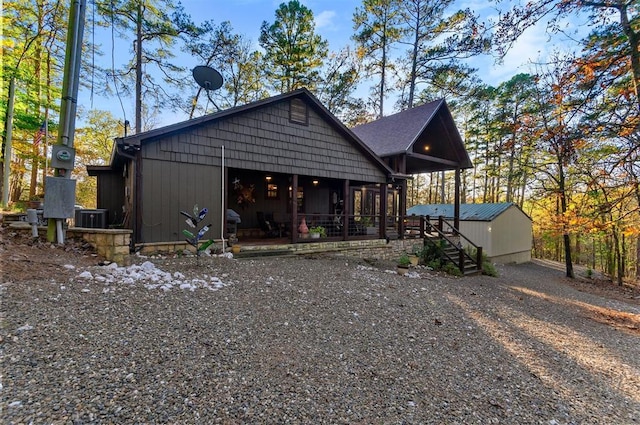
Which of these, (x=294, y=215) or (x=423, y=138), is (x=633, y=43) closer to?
(x=423, y=138)

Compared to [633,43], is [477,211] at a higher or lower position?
lower

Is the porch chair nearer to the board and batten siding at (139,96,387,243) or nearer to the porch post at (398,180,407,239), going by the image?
the board and batten siding at (139,96,387,243)

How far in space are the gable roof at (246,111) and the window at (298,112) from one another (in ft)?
0.51

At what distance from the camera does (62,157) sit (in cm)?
516

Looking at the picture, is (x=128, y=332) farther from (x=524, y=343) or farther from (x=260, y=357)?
(x=524, y=343)

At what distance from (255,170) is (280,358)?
5792 millimetres

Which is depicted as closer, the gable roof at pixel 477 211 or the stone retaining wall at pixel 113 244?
the stone retaining wall at pixel 113 244

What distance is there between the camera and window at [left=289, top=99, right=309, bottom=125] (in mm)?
8594

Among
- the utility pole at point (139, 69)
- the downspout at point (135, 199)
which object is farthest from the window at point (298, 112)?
the utility pole at point (139, 69)

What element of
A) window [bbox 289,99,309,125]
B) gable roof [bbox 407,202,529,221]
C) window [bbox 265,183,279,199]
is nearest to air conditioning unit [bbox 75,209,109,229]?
window [bbox 265,183,279,199]

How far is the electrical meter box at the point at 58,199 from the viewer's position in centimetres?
499

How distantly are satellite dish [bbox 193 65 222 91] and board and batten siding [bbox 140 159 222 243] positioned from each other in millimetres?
3328

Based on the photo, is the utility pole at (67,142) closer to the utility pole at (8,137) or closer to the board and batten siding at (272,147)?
the board and batten siding at (272,147)

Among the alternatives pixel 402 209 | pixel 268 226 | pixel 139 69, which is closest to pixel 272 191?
pixel 268 226
